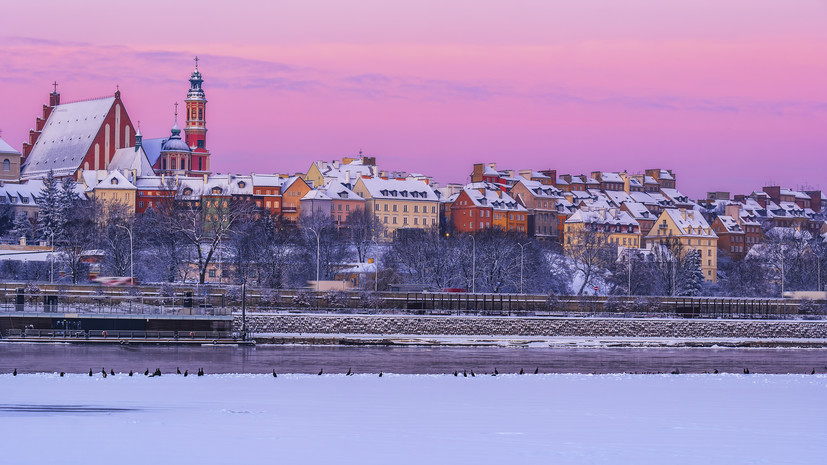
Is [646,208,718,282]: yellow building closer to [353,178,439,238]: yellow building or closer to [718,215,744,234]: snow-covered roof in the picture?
[718,215,744,234]: snow-covered roof

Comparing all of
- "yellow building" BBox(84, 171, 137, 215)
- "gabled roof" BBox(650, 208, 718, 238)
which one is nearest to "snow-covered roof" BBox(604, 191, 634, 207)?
"gabled roof" BBox(650, 208, 718, 238)

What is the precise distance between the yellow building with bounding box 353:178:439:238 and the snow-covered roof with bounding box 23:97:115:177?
145 ft

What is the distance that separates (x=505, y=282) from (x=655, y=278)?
1805cm

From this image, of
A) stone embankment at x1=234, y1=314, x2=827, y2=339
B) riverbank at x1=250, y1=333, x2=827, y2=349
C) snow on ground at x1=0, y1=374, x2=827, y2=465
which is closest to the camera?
snow on ground at x1=0, y1=374, x2=827, y2=465

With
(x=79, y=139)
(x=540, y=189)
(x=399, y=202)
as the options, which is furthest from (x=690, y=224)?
(x=79, y=139)

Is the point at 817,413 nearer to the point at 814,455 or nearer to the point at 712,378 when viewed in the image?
the point at 814,455

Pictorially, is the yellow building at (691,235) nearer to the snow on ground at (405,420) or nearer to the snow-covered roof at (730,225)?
the snow-covered roof at (730,225)

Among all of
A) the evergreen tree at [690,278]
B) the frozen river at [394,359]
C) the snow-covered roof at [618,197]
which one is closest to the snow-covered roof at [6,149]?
the snow-covered roof at [618,197]

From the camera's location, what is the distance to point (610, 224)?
169375 mm

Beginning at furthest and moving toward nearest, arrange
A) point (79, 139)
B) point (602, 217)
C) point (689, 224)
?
point (79, 139), point (602, 217), point (689, 224)

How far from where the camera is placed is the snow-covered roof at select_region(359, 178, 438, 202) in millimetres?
162875

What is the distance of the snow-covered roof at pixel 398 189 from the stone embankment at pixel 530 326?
300 ft

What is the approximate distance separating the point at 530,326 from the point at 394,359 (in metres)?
17.8

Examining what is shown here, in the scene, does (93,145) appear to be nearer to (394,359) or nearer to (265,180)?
(265,180)
